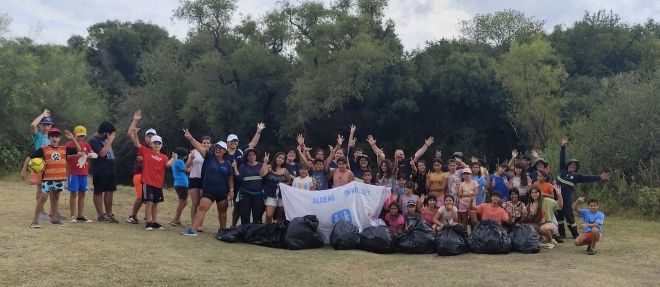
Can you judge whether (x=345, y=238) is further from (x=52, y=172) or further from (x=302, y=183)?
(x=52, y=172)

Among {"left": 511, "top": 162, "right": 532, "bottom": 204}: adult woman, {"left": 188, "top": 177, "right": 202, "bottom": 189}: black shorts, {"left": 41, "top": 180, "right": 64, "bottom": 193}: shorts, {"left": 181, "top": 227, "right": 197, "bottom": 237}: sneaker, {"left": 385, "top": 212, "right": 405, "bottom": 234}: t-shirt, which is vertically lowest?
{"left": 181, "top": 227, "right": 197, "bottom": 237}: sneaker

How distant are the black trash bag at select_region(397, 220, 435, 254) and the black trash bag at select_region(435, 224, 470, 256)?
0.35ft

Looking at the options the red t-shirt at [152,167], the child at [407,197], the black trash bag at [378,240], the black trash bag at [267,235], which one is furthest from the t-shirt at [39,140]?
the child at [407,197]

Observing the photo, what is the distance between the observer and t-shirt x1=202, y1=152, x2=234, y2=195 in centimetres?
909

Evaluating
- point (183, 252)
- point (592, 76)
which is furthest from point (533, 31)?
point (183, 252)

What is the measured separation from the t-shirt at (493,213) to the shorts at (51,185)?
6.37 meters

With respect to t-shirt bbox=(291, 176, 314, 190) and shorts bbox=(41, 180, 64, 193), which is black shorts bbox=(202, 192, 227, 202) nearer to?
t-shirt bbox=(291, 176, 314, 190)

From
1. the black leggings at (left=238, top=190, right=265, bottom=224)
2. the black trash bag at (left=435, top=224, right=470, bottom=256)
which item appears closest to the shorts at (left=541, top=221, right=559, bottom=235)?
the black trash bag at (left=435, top=224, right=470, bottom=256)

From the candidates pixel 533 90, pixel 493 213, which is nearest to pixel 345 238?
pixel 493 213

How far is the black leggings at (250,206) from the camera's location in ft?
31.2

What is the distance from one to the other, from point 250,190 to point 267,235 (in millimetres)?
937

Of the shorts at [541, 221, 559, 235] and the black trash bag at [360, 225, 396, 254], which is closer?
the black trash bag at [360, 225, 396, 254]

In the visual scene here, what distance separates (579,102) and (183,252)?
84.2 feet

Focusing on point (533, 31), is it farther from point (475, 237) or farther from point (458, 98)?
point (475, 237)
